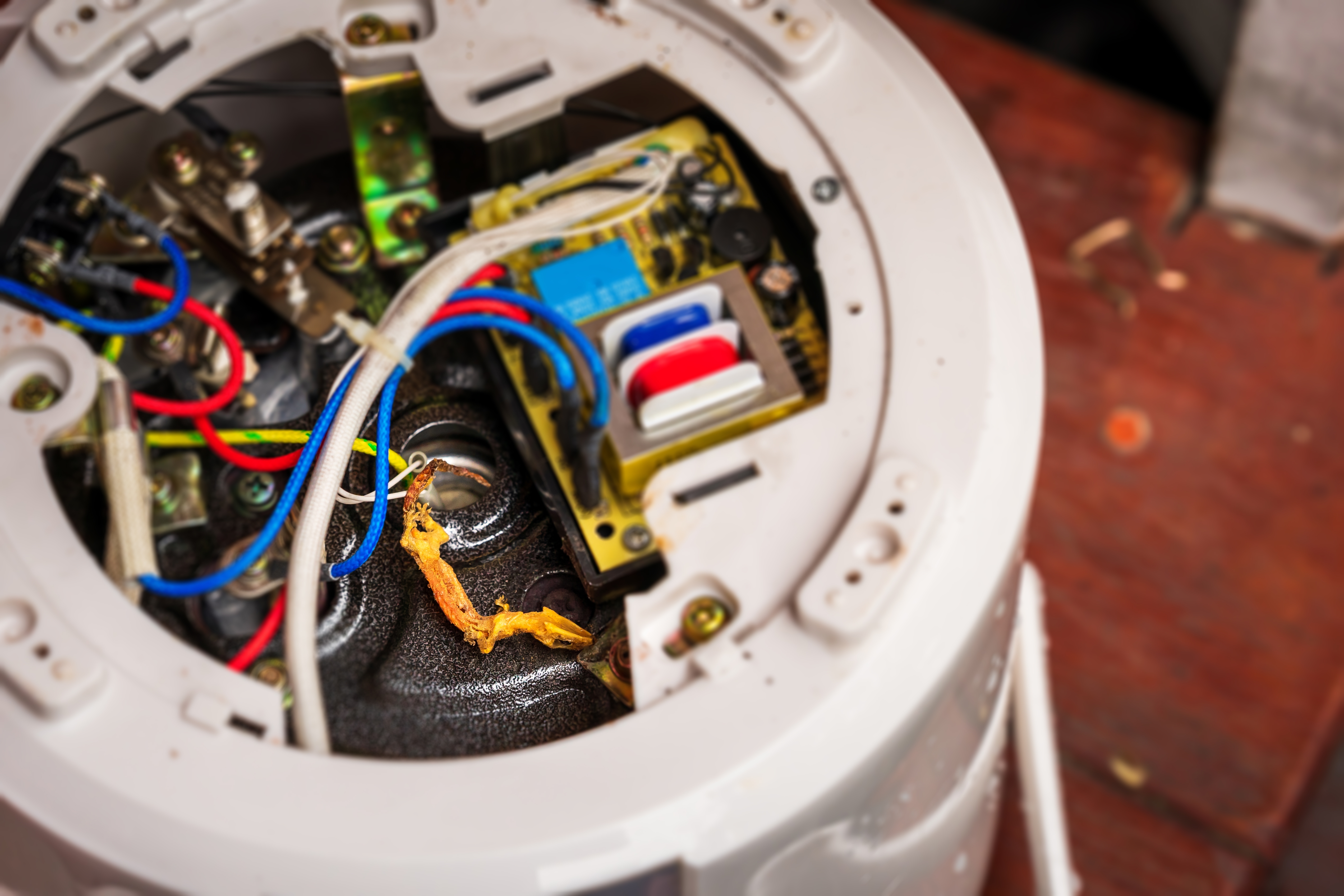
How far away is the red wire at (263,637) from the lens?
45 cm

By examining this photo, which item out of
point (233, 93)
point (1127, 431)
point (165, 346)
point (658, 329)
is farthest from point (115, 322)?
point (1127, 431)

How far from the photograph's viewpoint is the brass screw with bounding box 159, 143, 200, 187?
1.82ft

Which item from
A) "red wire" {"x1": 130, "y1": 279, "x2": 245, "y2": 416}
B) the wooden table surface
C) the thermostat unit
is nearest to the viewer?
the thermostat unit

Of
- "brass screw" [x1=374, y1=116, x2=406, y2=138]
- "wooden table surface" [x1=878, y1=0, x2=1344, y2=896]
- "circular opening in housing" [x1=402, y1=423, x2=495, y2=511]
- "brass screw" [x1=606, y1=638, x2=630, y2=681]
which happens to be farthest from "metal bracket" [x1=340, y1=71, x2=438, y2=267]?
"wooden table surface" [x1=878, y1=0, x2=1344, y2=896]

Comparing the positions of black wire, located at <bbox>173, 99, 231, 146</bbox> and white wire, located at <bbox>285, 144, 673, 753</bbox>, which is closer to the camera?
white wire, located at <bbox>285, 144, 673, 753</bbox>

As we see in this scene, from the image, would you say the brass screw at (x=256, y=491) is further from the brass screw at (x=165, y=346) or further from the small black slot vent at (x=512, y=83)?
the small black slot vent at (x=512, y=83)

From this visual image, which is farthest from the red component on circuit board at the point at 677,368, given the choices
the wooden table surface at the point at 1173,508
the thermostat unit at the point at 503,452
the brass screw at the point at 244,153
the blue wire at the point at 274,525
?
the wooden table surface at the point at 1173,508

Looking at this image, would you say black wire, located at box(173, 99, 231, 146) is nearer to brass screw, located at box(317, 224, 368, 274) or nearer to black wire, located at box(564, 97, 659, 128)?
brass screw, located at box(317, 224, 368, 274)

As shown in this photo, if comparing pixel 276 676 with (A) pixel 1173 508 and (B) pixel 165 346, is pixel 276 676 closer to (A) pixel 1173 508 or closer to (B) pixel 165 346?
(B) pixel 165 346

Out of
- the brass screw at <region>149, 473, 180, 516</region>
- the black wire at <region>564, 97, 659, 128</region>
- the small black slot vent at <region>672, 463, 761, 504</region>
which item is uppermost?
the black wire at <region>564, 97, 659, 128</region>

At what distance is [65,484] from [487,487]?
175 millimetres

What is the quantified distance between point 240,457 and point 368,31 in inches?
7.7

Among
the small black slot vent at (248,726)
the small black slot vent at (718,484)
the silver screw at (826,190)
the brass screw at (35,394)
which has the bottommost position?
the small black slot vent at (718,484)

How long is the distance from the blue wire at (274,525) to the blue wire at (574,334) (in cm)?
6
